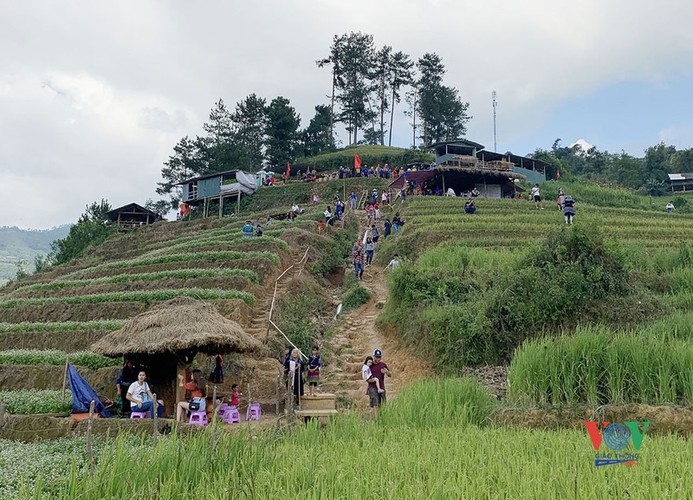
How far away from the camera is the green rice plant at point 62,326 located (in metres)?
17.6

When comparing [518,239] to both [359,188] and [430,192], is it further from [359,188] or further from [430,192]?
[359,188]

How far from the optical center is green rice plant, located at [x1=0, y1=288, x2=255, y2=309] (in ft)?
60.3

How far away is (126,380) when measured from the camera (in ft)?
41.1

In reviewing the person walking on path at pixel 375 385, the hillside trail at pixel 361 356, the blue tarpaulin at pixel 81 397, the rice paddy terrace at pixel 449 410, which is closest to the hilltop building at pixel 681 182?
the rice paddy terrace at pixel 449 410

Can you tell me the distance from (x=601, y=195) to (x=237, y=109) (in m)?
37.3

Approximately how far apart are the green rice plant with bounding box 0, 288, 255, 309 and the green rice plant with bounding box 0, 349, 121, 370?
11.4 feet

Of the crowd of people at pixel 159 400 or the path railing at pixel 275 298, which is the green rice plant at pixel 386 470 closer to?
the crowd of people at pixel 159 400

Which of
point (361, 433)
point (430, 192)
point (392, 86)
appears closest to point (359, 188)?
point (430, 192)

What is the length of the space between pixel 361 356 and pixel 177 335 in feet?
17.9

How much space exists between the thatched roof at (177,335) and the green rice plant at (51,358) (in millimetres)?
2534

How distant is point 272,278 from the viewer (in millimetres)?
21234

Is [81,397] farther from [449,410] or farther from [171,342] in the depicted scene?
[449,410]

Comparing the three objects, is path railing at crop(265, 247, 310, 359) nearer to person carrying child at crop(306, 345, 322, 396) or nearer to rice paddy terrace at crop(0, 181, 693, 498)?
person carrying child at crop(306, 345, 322, 396)

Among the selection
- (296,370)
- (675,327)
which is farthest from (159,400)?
(675,327)
